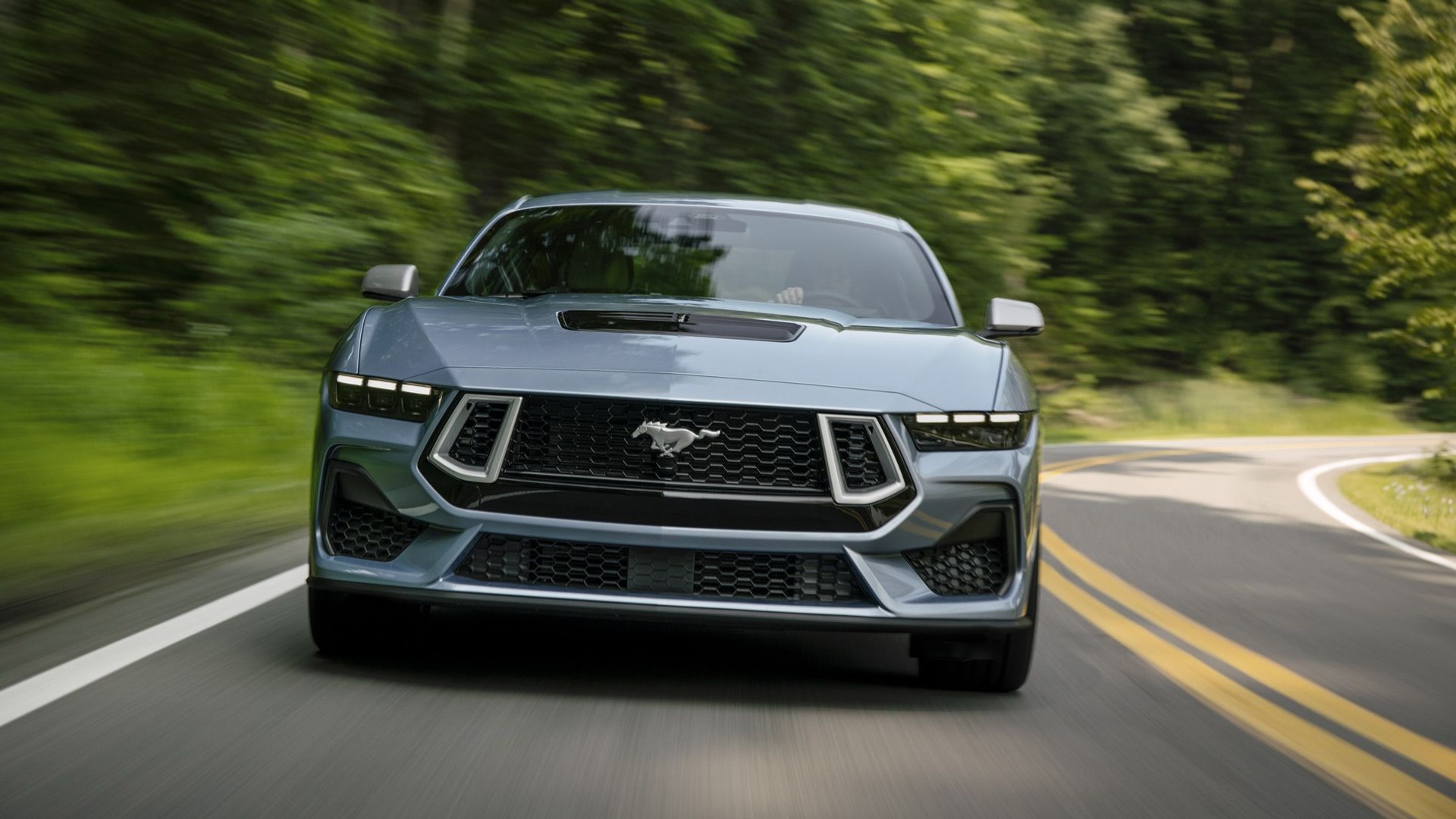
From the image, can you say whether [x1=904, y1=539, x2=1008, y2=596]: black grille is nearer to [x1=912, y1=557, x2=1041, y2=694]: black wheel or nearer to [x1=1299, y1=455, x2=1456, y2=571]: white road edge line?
[x1=912, y1=557, x2=1041, y2=694]: black wheel

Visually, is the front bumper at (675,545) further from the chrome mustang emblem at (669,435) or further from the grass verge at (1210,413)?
the grass verge at (1210,413)

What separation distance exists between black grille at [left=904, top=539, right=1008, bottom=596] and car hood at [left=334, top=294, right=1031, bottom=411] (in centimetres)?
39

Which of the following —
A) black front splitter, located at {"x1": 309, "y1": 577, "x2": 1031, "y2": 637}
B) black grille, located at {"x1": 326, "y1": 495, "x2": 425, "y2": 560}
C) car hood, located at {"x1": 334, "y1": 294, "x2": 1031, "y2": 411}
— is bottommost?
black front splitter, located at {"x1": 309, "y1": 577, "x2": 1031, "y2": 637}

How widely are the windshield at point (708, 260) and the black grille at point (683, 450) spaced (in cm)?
130

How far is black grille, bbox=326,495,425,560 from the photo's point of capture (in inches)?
173

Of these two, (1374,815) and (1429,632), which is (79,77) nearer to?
(1429,632)

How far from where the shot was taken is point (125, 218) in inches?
511

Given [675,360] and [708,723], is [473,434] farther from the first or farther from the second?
[708,723]

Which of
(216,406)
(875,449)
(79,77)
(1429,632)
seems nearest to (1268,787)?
(875,449)

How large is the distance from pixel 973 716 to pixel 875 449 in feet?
2.65

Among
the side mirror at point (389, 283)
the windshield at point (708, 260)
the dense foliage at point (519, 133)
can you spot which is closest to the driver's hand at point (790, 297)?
the windshield at point (708, 260)

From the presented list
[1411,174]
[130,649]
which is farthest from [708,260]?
[1411,174]

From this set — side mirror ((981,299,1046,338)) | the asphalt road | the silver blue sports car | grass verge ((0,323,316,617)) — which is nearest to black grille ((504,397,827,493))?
the silver blue sports car

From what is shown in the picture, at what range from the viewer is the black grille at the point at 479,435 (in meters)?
4.33
